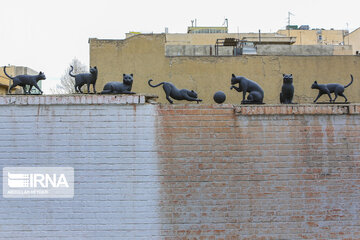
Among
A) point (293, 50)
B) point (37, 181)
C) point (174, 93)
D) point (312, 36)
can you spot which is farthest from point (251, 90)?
point (312, 36)

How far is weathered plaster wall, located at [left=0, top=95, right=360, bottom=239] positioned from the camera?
16.5 ft

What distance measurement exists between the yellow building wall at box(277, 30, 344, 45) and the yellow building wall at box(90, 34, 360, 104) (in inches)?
503

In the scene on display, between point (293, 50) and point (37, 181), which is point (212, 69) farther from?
point (37, 181)

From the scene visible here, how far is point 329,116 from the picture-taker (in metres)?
5.24

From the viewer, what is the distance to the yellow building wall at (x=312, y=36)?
26.4 m

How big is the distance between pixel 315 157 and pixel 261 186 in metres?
0.95

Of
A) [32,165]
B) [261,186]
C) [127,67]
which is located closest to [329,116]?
[261,186]

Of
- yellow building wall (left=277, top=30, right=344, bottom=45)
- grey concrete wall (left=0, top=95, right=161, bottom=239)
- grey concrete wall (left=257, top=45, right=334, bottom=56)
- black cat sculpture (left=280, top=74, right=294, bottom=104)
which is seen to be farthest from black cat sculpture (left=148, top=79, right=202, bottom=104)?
yellow building wall (left=277, top=30, right=344, bottom=45)

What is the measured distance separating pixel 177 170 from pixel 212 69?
918 cm

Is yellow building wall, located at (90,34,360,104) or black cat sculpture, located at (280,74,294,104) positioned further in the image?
yellow building wall, located at (90,34,360,104)

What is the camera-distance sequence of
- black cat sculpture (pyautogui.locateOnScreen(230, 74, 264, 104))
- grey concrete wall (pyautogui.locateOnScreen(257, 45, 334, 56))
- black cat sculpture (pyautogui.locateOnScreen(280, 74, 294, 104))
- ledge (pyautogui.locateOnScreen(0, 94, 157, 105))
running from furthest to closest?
1. grey concrete wall (pyautogui.locateOnScreen(257, 45, 334, 56))
2. black cat sculpture (pyautogui.locateOnScreen(280, 74, 294, 104))
3. black cat sculpture (pyautogui.locateOnScreen(230, 74, 264, 104))
4. ledge (pyautogui.locateOnScreen(0, 94, 157, 105))

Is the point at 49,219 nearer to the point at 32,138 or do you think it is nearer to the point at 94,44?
the point at 32,138

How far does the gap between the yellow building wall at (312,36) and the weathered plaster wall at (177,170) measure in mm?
22404

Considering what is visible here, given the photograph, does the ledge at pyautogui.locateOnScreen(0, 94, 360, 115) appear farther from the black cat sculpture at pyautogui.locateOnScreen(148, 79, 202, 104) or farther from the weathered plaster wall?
the black cat sculpture at pyautogui.locateOnScreen(148, 79, 202, 104)
